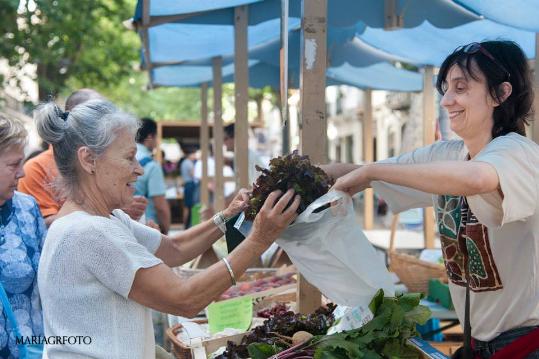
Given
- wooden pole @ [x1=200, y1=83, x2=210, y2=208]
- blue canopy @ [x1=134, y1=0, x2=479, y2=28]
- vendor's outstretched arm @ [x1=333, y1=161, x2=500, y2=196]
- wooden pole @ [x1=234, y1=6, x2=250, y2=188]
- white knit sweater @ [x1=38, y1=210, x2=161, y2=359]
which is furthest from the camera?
wooden pole @ [x1=200, y1=83, x2=210, y2=208]

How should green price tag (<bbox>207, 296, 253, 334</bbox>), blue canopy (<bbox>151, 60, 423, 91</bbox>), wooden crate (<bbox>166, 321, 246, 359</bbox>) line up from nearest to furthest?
wooden crate (<bbox>166, 321, 246, 359</bbox>) → green price tag (<bbox>207, 296, 253, 334</bbox>) → blue canopy (<bbox>151, 60, 423, 91</bbox>)

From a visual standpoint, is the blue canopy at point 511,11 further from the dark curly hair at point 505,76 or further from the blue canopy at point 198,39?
the blue canopy at point 198,39

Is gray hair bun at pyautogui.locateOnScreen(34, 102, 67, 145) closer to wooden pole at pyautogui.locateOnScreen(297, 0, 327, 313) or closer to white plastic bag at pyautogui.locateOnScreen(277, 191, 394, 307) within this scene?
white plastic bag at pyautogui.locateOnScreen(277, 191, 394, 307)

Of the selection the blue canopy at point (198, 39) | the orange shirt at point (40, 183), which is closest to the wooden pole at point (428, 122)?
the blue canopy at point (198, 39)

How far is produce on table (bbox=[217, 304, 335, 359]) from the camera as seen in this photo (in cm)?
275

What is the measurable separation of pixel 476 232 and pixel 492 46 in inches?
25.7

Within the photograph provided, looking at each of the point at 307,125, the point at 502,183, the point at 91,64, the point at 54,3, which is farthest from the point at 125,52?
the point at 502,183

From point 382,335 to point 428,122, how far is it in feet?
17.0

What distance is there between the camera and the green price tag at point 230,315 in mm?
3248

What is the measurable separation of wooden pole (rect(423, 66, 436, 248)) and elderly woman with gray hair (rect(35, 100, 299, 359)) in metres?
5.12

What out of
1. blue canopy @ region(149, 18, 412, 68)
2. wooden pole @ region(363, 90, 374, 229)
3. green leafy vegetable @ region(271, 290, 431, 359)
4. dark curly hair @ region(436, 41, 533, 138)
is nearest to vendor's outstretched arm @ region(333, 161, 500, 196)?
dark curly hair @ region(436, 41, 533, 138)

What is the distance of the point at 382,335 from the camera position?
2.24 metres

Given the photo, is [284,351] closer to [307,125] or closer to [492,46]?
[307,125]

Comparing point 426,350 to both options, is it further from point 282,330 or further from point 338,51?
point 338,51
